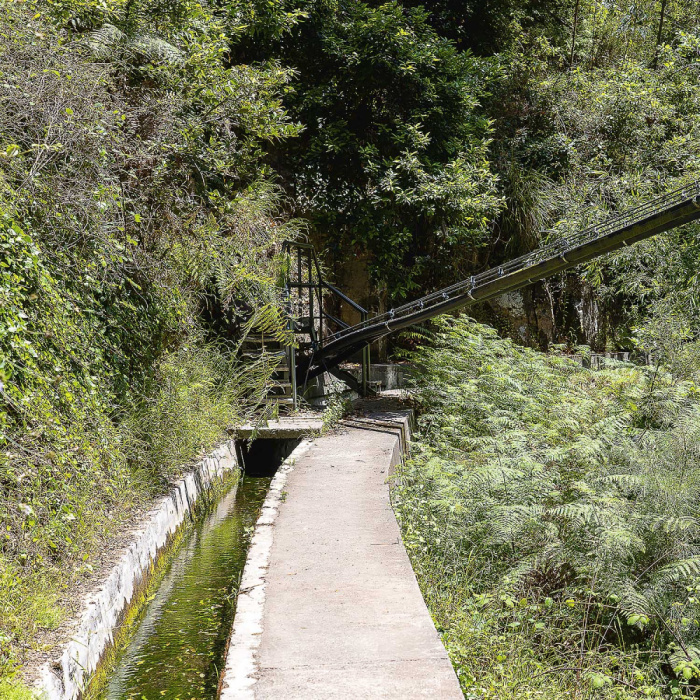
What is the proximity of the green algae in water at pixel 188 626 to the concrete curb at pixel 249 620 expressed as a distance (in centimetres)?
48

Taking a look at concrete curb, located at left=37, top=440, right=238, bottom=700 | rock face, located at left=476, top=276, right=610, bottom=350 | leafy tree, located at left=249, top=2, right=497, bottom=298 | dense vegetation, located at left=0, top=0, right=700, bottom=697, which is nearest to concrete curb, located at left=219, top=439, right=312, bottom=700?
concrete curb, located at left=37, top=440, right=238, bottom=700

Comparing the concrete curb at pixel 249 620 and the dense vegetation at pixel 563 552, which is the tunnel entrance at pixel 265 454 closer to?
the dense vegetation at pixel 563 552

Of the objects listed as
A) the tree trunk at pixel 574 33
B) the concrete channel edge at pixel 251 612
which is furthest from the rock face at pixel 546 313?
the concrete channel edge at pixel 251 612

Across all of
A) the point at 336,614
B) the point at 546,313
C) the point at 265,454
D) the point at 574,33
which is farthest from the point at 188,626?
the point at 574,33

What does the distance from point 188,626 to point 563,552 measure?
2.55 m

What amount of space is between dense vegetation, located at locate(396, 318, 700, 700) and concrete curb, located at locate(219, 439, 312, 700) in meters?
1.00

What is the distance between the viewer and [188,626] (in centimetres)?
514

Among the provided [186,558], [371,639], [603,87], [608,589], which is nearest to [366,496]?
[186,558]

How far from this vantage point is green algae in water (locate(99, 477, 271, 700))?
4352 mm

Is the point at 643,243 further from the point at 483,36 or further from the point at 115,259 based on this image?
the point at 115,259

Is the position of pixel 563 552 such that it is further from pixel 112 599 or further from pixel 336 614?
pixel 112 599

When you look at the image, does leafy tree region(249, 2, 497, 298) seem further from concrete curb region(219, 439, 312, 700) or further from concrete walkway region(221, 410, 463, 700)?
concrete curb region(219, 439, 312, 700)

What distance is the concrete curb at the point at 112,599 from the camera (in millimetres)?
3694

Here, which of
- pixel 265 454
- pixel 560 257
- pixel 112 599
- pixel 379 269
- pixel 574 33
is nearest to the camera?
pixel 112 599
